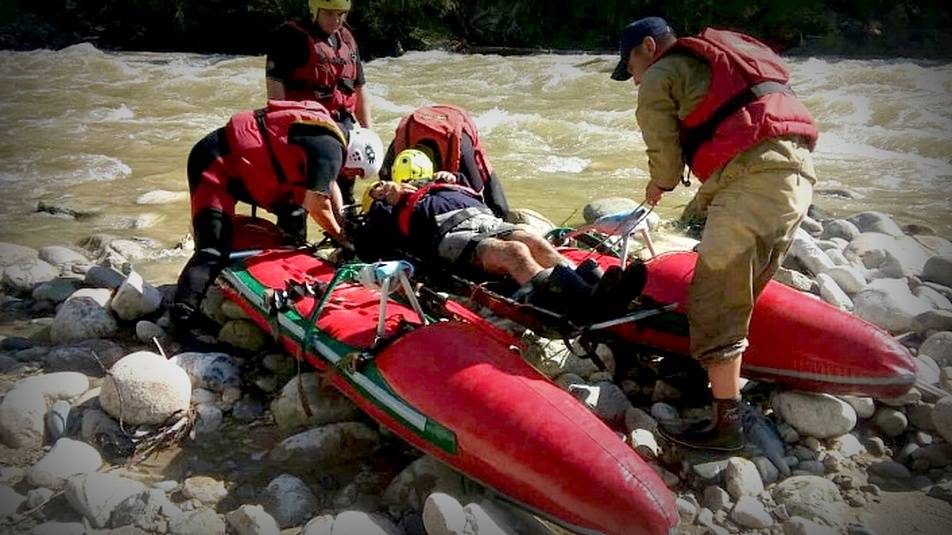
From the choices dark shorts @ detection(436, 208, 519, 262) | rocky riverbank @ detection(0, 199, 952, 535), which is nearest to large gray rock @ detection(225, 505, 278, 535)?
rocky riverbank @ detection(0, 199, 952, 535)

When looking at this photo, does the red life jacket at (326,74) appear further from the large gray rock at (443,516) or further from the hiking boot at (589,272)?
the large gray rock at (443,516)

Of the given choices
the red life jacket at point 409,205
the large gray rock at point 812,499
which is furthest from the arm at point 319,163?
the large gray rock at point 812,499

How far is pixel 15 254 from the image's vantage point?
202 inches

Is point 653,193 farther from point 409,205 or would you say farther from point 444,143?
point 444,143

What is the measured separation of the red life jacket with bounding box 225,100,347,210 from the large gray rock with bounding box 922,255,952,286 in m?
3.37

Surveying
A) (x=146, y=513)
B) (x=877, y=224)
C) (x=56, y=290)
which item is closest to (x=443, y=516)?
(x=146, y=513)

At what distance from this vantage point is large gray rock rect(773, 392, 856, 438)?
3104 millimetres

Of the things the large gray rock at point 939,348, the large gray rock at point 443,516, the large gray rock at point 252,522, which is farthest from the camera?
the large gray rock at point 939,348

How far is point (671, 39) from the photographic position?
313 cm

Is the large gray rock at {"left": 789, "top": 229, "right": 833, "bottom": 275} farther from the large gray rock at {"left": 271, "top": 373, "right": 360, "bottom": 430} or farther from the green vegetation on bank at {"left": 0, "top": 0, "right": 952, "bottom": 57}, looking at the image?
the green vegetation on bank at {"left": 0, "top": 0, "right": 952, "bottom": 57}

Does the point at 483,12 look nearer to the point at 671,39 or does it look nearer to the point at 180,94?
the point at 180,94

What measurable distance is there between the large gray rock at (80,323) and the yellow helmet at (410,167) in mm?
1717

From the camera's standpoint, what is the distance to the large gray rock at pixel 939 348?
3.49 metres

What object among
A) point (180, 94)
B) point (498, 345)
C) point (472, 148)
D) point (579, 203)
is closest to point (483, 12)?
point (180, 94)
